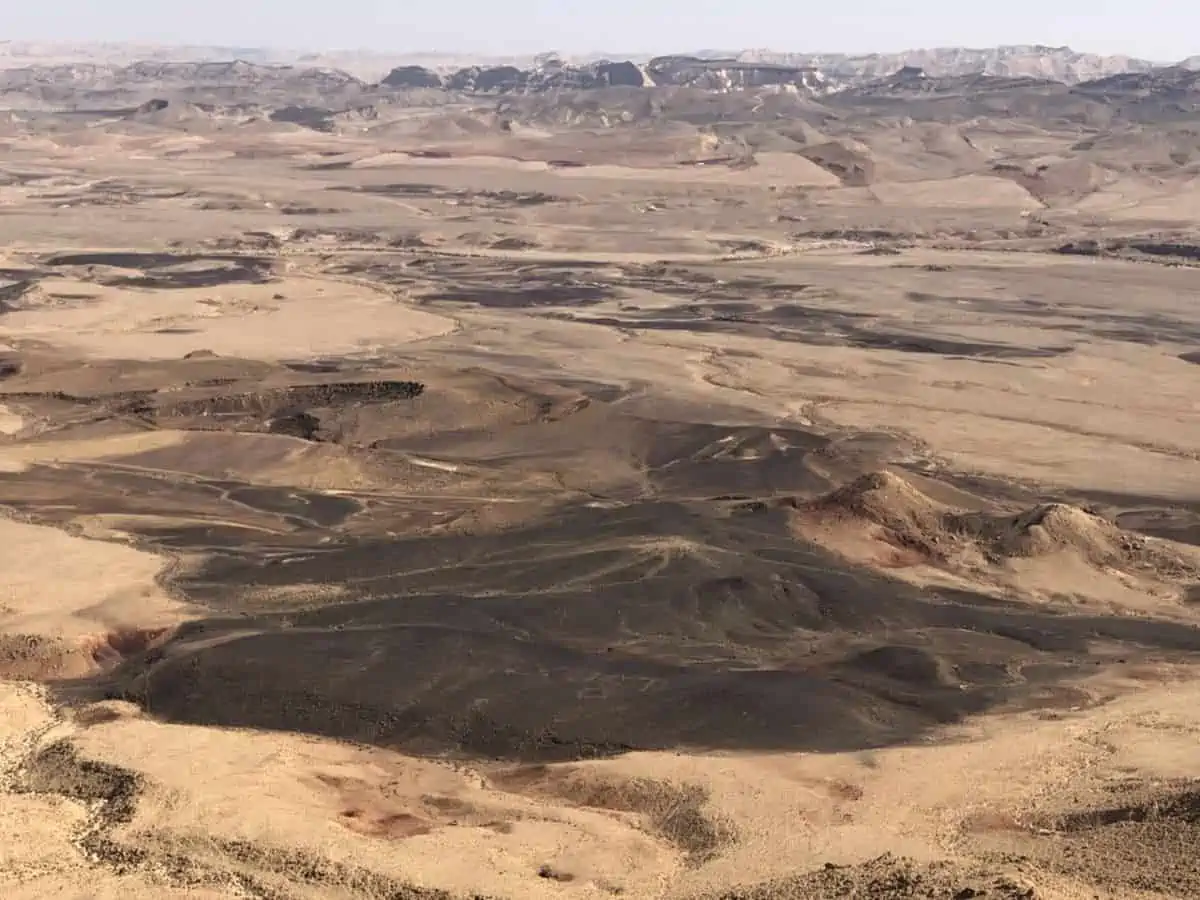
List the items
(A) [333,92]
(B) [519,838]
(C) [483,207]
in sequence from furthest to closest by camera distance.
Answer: (A) [333,92] → (C) [483,207] → (B) [519,838]

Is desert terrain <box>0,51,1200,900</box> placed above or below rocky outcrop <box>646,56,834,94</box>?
below

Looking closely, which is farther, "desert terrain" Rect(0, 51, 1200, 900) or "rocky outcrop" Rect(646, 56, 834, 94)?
"rocky outcrop" Rect(646, 56, 834, 94)

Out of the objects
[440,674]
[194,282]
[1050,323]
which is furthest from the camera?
[194,282]

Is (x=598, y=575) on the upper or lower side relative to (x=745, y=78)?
lower

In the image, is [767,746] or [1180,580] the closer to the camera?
[767,746]

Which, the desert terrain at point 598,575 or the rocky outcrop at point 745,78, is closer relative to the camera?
the desert terrain at point 598,575

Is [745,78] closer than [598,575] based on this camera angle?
No

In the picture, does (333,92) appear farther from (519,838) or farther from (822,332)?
(519,838)

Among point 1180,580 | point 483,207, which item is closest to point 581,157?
point 483,207
